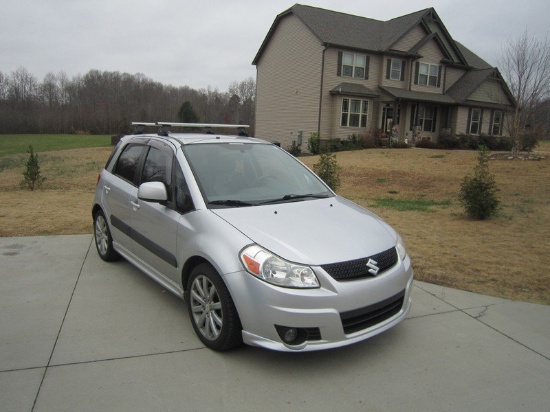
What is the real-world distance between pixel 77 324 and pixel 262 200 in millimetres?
1959

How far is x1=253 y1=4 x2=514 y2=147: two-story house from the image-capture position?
26641 millimetres

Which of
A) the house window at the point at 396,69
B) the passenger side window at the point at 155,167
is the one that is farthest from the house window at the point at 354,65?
the passenger side window at the point at 155,167

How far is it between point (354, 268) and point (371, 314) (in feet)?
1.32

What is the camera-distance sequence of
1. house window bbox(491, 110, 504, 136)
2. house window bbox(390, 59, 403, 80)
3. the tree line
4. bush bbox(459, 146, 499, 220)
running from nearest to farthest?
bush bbox(459, 146, 499, 220) → house window bbox(390, 59, 403, 80) → house window bbox(491, 110, 504, 136) → the tree line

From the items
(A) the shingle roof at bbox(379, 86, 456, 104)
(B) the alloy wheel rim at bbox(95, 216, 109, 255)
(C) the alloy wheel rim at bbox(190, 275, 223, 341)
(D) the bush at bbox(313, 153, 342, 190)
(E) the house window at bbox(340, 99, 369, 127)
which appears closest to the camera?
(C) the alloy wheel rim at bbox(190, 275, 223, 341)

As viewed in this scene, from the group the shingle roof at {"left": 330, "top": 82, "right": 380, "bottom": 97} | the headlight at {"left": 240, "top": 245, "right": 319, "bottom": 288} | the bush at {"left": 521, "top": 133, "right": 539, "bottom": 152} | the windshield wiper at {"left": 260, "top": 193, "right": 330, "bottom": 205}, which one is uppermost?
the shingle roof at {"left": 330, "top": 82, "right": 380, "bottom": 97}

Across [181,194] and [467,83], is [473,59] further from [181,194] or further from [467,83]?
[181,194]

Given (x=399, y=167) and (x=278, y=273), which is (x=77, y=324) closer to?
(x=278, y=273)

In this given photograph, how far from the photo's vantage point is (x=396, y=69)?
28562 mm

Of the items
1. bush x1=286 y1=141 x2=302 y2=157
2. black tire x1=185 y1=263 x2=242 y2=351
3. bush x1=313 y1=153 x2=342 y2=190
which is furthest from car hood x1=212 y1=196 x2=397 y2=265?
bush x1=286 y1=141 x2=302 y2=157

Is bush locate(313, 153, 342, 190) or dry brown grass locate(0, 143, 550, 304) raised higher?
bush locate(313, 153, 342, 190)

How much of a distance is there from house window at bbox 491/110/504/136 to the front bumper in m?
33.0

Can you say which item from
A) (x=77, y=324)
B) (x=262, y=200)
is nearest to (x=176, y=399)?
(x=77, y=324)

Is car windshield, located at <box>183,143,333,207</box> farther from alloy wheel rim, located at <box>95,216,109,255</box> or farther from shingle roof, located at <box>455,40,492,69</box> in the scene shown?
shingle roof, located at <box>455,40,492,69</box>
